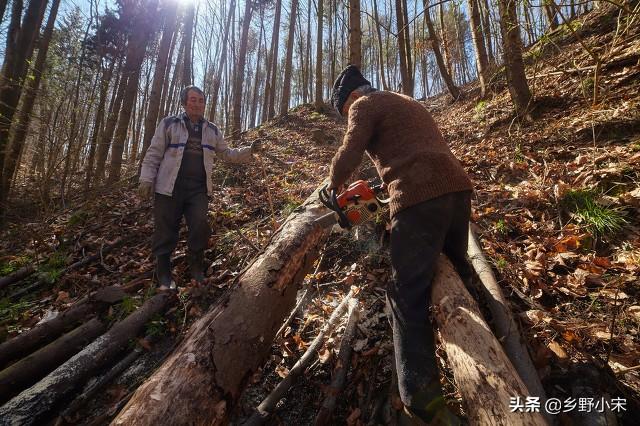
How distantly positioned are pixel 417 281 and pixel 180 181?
117 inches

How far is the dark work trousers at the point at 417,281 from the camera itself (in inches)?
72.6

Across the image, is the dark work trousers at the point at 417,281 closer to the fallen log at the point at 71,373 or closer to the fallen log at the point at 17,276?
the fallen log at the point at 71,373

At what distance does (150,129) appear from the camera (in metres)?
8.19

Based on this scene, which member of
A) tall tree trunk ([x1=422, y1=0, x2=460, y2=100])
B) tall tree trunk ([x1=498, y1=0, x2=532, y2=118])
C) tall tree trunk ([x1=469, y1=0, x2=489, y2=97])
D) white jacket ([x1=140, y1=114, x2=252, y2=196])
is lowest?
white jacket ([x1=140, y1=114, x2=252, y2=196])

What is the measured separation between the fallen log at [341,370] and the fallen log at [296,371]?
5.6 inches

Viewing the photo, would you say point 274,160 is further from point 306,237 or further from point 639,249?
point 639,249

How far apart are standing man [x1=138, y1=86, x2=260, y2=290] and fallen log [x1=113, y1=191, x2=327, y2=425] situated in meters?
1.44

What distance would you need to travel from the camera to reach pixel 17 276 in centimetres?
399

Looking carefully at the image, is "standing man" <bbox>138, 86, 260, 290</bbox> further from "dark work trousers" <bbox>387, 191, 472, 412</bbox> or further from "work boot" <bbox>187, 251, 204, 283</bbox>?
"dark work trousers" <bbox>387, 191, 472, 412</bbox>

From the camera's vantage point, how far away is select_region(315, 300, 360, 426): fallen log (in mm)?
1972

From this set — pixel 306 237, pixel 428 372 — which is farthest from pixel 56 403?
pixel 428 372

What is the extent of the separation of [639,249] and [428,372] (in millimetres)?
2149

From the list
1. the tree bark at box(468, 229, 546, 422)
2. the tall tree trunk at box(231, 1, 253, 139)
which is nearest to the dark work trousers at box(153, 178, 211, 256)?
the tree bark at box(468, 229, 546, 422)

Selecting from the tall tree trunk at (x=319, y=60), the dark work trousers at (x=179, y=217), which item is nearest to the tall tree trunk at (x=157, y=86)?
the dark work trousers at (x=179, y=217)
